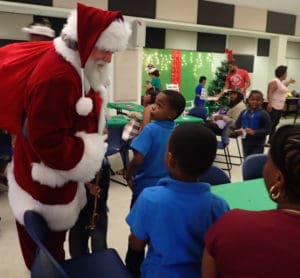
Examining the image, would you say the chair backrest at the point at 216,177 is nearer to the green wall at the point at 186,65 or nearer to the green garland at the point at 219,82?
the green wall at the point at 186,65

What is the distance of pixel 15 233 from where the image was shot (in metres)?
2.82

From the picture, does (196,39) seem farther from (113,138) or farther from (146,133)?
(146,133)

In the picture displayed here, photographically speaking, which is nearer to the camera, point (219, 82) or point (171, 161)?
point (171, 161)

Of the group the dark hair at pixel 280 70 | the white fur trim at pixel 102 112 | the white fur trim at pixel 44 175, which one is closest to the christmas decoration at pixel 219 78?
the dark hair at pixel 280 70

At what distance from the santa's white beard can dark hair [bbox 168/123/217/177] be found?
551 mm

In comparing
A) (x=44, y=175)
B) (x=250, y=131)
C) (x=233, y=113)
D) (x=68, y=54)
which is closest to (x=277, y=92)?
(x=233, y=113)

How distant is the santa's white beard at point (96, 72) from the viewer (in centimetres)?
151

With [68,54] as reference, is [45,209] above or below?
below

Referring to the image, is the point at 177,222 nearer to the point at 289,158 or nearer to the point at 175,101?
the point at 289,158

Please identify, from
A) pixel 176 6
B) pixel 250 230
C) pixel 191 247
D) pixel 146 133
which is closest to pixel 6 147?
pixel 146 133

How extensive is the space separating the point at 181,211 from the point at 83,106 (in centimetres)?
59

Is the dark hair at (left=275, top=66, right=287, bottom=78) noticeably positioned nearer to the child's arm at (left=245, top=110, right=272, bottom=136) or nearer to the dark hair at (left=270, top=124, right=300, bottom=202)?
the child's arm at (left=245, top=110, right=272, bottom=136)

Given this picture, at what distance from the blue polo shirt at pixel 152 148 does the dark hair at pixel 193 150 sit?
2.46ft

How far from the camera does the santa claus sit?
1334 mm
